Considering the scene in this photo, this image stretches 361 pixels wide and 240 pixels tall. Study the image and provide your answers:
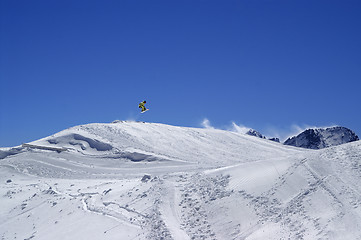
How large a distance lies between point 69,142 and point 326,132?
41814 millimetres

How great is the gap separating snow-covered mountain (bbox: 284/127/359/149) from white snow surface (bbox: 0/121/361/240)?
31.7m

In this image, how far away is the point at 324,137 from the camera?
53969 mm

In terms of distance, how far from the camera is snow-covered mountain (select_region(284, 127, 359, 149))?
172ft

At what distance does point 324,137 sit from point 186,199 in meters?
44.6

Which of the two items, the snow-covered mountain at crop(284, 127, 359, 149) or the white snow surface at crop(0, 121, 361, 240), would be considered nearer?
the white snow surface at crop(0, 121, 361, 240)

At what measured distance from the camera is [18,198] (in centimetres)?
2002

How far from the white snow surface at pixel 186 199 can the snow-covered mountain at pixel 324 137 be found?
31.7 meters

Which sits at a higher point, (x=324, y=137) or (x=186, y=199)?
(x=324, y=137)

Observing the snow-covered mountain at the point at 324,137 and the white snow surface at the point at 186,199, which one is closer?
the white snow surface at the point at 186,199

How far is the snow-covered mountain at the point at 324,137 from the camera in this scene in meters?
52.4

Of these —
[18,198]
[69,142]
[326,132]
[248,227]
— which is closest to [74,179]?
[18,198]

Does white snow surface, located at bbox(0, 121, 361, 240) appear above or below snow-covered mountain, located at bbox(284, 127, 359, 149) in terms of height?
below

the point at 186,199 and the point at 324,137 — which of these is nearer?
the point at 186,199

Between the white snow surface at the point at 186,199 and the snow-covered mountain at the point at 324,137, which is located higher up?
the snow-covered mountain at the point at 324,137
